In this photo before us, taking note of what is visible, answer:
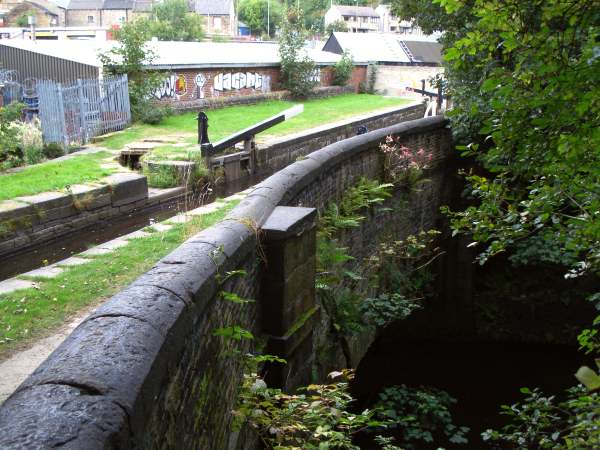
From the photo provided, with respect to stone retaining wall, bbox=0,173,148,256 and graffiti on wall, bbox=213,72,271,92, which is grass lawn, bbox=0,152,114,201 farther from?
graffiti on wall, bbox=213,72,271,92

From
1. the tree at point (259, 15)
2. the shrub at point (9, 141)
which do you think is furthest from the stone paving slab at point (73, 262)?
the tree at point (259, 15)

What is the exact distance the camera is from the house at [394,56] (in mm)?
39688

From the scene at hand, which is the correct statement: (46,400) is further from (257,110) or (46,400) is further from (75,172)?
(257,110)

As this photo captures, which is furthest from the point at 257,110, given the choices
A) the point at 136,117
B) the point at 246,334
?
the point at 246,334

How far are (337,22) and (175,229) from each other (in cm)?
7851

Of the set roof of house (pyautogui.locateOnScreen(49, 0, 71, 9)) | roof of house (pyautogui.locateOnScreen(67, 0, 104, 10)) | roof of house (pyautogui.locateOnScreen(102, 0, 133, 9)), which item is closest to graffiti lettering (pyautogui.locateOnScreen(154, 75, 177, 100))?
roof of house (pyautogui.locateOnScreen(102, 0, 133, 9))

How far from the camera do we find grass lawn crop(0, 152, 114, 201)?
32.5 feet

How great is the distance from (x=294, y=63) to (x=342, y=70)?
591 centimetres

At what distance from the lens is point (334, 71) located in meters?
36.8

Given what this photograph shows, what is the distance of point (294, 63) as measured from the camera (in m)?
31.3

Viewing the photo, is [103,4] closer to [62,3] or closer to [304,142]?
[62,3]

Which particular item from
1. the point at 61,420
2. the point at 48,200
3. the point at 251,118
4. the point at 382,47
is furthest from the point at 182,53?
the point at 61,420

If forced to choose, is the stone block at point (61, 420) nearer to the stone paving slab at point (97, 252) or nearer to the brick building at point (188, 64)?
the stone paving slab at point (97, 252)

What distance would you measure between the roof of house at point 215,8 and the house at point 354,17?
13905 millimetres
